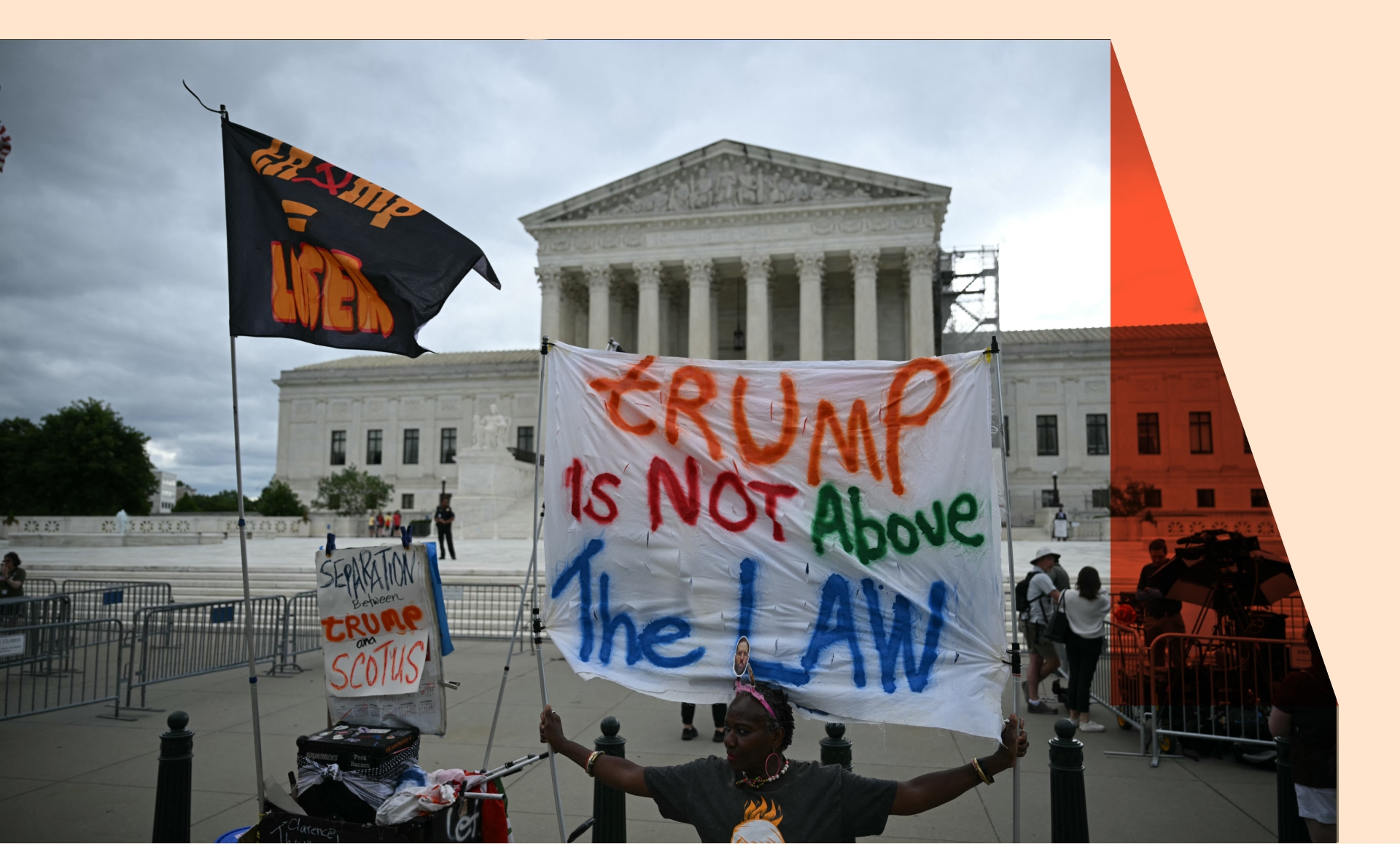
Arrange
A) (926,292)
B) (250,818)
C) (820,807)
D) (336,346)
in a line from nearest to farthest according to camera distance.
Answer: (820,807)
(336,346)
(250,818)
(926,292)

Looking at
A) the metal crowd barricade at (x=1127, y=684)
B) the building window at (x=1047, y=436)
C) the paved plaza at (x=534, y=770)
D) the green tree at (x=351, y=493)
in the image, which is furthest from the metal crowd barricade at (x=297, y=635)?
the building window at (x=1047, y=436)

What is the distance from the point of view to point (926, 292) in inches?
1784

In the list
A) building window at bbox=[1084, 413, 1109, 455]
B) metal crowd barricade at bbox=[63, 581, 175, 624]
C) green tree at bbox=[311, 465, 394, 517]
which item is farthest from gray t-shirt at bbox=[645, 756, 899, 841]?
building window at bbox=[1084, 413, 1109, 455]

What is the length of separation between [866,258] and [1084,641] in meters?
40.7

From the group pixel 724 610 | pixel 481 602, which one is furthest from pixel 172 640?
pixel 724 610

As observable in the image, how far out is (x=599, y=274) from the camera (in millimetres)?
48562

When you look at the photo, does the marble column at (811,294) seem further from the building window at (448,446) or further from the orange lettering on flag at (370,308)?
the orange lettering on flag at (370,308)

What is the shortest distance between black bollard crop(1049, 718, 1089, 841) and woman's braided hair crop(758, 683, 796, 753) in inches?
56.0

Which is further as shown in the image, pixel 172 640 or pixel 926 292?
pixel 926 292

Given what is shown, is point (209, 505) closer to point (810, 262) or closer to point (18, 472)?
point (18, 472)

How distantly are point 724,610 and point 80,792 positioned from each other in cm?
487

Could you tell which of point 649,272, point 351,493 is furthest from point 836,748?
Answer: point 351,493

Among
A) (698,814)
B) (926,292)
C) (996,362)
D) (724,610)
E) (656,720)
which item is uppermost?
(926,292)

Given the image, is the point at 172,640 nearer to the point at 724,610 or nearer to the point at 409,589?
the point at 409,589
